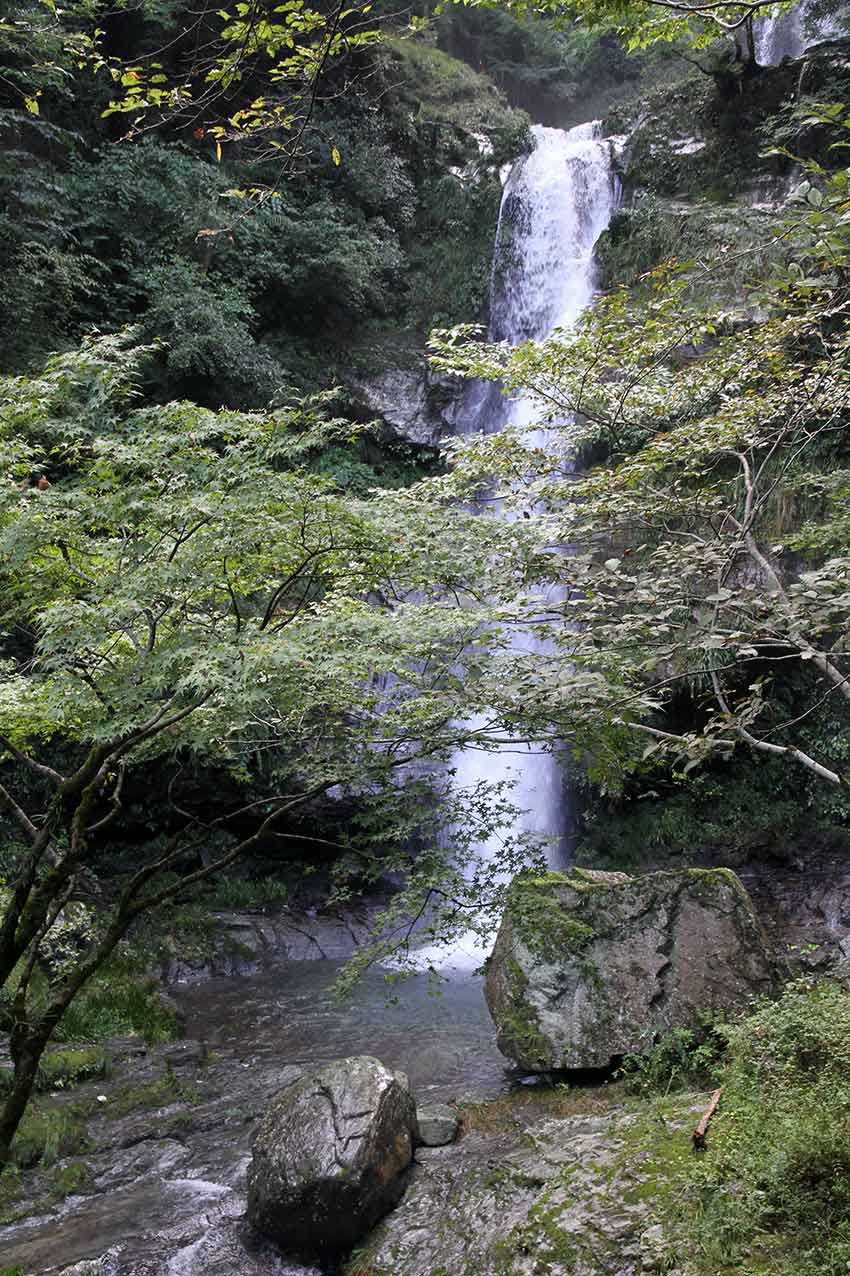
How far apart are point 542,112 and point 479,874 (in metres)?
31.3

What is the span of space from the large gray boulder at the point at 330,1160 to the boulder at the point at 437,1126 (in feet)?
0.52

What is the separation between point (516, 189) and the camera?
1806 centimetres

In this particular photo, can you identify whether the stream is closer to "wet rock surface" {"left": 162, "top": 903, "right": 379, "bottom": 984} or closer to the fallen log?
"wet rock surface" {"left": 162, "top": 903, "right": 379, "bottom": 984}

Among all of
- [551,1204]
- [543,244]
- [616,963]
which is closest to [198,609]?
[551,1204]

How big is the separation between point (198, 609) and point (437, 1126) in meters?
3.76

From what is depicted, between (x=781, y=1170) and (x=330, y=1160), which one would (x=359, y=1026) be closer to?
(x=330, y=1160)

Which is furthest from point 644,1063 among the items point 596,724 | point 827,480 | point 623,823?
point 623,823

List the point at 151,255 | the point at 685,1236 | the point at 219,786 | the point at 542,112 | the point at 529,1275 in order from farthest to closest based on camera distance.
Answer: the point at 542,112 < the point at 151,255 < the point at 219,786 < the point at 529,1275 < the point at 685,1236

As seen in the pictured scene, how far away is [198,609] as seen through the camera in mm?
4430

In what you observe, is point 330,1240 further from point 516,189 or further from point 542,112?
point 542,112

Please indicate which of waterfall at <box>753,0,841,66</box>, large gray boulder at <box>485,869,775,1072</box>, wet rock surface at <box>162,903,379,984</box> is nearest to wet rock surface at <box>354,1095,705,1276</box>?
large gray boulder at <box>485,869,775,1072</box>

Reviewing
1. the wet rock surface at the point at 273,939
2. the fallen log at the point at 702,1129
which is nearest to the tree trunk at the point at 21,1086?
the fallen log at the point at 702,1129

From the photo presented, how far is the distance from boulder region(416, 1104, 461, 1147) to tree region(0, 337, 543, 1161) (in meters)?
2.07

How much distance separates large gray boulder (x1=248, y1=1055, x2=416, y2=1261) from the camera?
456 centimetres
